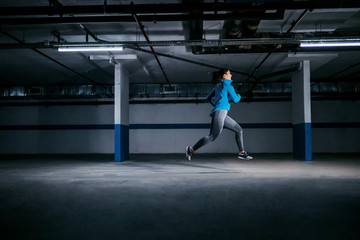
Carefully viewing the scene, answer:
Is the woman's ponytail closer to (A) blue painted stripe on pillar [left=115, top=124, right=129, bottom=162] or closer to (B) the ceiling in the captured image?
(B) the ceiling

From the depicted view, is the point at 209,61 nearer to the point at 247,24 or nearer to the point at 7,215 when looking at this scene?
the point at 247,24

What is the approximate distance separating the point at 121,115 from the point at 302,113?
6.53 meters

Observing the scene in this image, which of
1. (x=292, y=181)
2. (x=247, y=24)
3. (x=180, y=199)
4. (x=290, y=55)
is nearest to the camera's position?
(x=180, y=199)

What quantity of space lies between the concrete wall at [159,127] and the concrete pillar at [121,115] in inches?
166

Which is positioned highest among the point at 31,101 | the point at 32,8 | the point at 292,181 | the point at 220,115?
the point at 32,8

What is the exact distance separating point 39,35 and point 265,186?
24.0ft

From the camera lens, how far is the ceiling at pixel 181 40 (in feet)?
16.3

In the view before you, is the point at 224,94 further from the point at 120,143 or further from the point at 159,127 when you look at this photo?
the point at 159,127

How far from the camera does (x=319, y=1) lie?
Result: 4645 millimetres

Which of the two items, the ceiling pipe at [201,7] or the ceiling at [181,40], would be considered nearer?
the ceiling pipe at [201,7]

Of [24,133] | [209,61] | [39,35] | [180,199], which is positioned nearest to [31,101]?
[24,133]

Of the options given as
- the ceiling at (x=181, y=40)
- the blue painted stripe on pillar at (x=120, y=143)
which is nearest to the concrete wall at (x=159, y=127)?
the ceiling at (x=181, y=40)

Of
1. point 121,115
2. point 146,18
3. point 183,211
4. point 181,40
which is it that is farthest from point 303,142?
point 183,211

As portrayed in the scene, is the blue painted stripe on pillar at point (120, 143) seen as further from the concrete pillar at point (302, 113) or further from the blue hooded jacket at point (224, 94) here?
the concrete pillar at point (302, 113)
